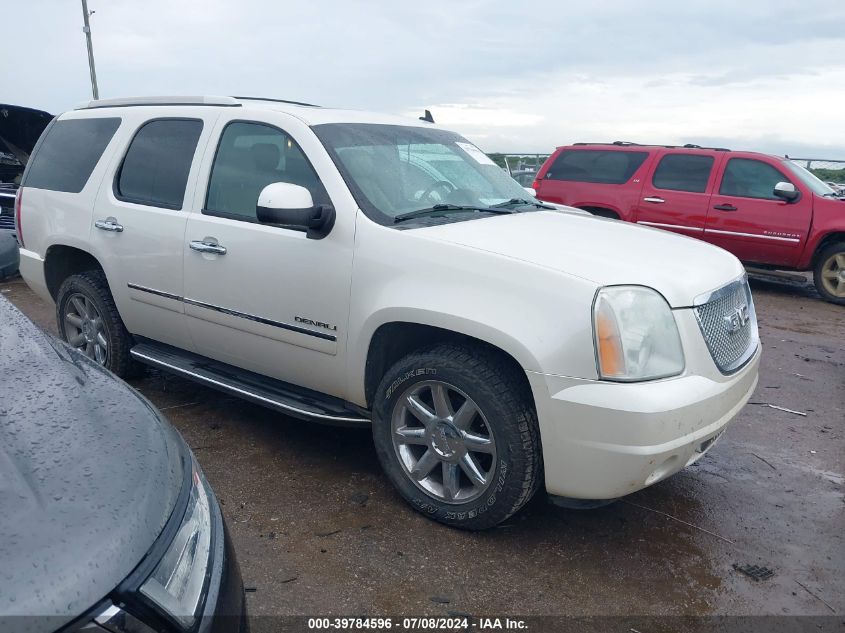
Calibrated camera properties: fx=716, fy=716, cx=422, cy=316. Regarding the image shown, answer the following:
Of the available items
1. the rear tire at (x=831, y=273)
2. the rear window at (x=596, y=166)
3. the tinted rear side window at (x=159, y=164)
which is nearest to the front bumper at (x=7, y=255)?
the tinted rear side window at (x=159, y=164)

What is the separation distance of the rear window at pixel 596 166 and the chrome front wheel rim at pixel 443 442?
769cm

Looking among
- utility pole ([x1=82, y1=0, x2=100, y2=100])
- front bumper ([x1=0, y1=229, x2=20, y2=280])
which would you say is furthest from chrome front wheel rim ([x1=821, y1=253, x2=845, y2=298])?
utility pole ([x1=82, y1=0, x2=100, y2=100])

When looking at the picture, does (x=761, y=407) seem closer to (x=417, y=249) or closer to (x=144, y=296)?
(x=417, y=249)

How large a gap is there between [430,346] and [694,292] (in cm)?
111

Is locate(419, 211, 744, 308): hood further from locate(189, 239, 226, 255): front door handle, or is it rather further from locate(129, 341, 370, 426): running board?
locate(189, 239, 226, 255): front door handle

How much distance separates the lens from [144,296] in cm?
414

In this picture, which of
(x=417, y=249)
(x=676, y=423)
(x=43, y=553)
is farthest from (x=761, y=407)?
(x=43, y=553)

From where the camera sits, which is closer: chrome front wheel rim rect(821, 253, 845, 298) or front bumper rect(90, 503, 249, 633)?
front bumper rect(90, 503, 249, 633)

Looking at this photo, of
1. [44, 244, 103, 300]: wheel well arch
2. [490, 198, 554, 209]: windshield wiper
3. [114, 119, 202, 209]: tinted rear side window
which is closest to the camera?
[490, 198, 554, 209]: windshield wiper

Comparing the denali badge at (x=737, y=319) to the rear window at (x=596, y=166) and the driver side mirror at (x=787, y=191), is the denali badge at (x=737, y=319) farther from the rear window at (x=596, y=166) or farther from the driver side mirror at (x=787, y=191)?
the rear window at (x=596, y=166)

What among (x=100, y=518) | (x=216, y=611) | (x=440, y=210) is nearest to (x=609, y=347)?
(x=440, y=210)

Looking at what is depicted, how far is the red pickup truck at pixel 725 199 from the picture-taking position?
882cm

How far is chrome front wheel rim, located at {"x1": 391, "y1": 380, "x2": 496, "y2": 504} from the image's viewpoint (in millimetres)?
2961

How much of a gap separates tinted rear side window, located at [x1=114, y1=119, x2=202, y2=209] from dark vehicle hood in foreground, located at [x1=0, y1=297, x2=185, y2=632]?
201 centimetres
